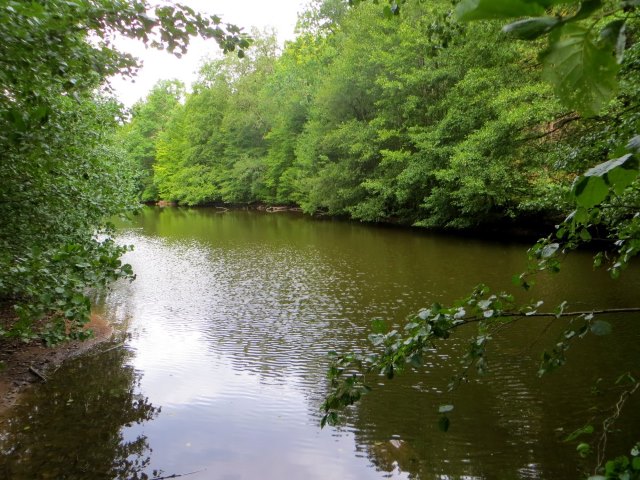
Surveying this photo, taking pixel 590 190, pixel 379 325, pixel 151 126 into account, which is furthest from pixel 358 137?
pixel 151 126

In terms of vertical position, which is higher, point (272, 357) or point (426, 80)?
point (426, 80)

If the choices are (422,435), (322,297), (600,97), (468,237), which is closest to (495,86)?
(468,237)

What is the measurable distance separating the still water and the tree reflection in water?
25 mm

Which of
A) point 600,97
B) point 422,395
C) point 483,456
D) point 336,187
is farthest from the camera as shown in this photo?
point 336,187

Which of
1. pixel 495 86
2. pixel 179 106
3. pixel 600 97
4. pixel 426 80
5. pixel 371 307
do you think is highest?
pixel 179 106

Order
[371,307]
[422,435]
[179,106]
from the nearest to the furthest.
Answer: [422,435] < [371,307] < [179,106]

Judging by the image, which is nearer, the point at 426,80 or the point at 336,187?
the point at 426,80

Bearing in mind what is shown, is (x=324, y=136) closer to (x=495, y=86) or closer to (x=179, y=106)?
(x=495, y=86)

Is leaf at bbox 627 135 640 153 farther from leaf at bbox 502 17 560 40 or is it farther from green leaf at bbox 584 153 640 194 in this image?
Result: leaf at bbox 502 17 560 40

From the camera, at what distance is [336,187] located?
30.8 m

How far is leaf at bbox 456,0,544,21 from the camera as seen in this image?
1.50ft

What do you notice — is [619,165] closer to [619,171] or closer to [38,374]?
[619,171]

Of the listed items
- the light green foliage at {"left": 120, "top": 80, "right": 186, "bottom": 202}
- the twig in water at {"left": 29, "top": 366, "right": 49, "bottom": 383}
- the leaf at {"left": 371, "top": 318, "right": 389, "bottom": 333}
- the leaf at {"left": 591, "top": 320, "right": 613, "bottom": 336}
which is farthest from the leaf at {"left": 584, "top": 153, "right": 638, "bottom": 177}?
the light green foliage at {"left": 120, "top": 80, "right": 186, "bottom": 202}

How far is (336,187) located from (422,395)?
24.0 m
